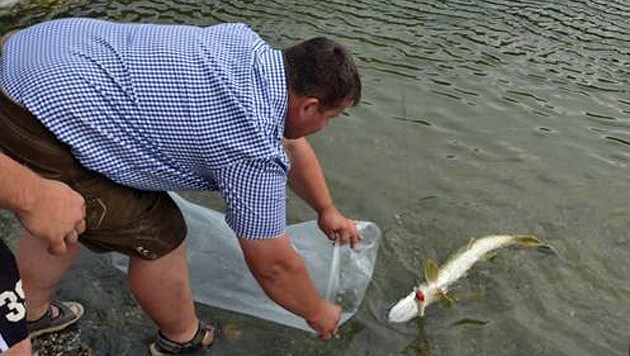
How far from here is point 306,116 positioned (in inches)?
108

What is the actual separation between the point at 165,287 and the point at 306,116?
3.33 feet

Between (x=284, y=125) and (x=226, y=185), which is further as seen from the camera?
(x=284, y=125)

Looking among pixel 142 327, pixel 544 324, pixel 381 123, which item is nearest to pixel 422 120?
pixel 381 123

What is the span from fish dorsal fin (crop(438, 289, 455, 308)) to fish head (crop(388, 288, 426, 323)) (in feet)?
0.50

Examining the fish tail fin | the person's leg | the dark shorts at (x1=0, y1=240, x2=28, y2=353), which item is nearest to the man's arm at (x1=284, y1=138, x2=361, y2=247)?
the person's leg

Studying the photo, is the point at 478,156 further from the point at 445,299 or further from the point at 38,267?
the point at 38,267

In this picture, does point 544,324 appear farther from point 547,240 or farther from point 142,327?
point 142,327

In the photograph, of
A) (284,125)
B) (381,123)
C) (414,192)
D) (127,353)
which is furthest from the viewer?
(381,123)

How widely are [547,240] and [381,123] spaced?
1938mm

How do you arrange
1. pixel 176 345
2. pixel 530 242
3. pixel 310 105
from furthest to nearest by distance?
pixel 530 242 < pixel 176 345 < pixel 310 105

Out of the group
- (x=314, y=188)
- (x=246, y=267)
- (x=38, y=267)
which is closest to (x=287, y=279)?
(x=314, y=188)

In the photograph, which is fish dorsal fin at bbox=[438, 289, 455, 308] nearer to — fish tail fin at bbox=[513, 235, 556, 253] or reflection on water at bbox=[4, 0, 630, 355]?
reflection on water at bbox=[4, 0, 630, 355]

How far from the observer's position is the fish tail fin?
4.35 m

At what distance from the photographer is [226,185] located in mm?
2588
